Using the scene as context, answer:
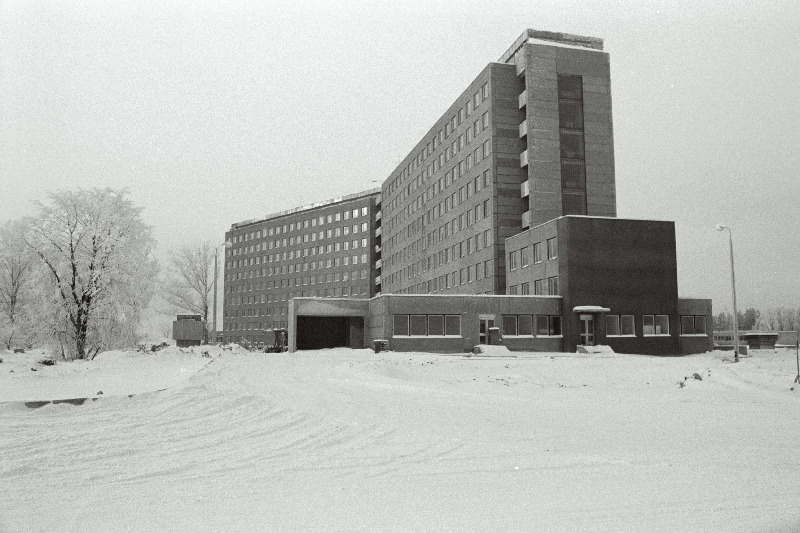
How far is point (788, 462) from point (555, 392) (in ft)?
30.5

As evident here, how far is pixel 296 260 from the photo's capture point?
128 m

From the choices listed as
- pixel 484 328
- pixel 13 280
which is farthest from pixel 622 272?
pixel 13 280

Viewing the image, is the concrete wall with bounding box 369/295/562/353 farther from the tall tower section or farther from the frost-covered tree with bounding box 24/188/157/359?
the frost-covered tree with bounding box 24/188/157/359

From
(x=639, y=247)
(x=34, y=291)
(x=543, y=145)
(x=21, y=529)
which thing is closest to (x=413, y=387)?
(x=21, y=529)

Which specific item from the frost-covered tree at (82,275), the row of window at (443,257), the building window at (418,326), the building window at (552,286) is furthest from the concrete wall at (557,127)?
the frost-covered tree at (82,275)

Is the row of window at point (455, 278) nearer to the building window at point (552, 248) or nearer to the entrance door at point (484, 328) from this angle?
the building window at point (552, 248)

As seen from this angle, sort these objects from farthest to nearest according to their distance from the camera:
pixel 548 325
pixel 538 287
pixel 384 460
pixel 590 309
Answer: pixel 538 287 < pixel 548 325 < pixel 590 309 < pixel 384 460

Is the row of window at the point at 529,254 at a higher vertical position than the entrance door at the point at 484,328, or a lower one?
higher

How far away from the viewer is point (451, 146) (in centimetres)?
7538

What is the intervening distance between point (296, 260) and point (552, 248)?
8353 cm

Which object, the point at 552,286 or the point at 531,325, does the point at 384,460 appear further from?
the point at 552,286

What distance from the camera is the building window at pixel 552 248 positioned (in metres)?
49.6

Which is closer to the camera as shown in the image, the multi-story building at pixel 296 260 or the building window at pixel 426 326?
the building window at pixel 426 326

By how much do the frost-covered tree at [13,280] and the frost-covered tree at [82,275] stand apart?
3.90ft
